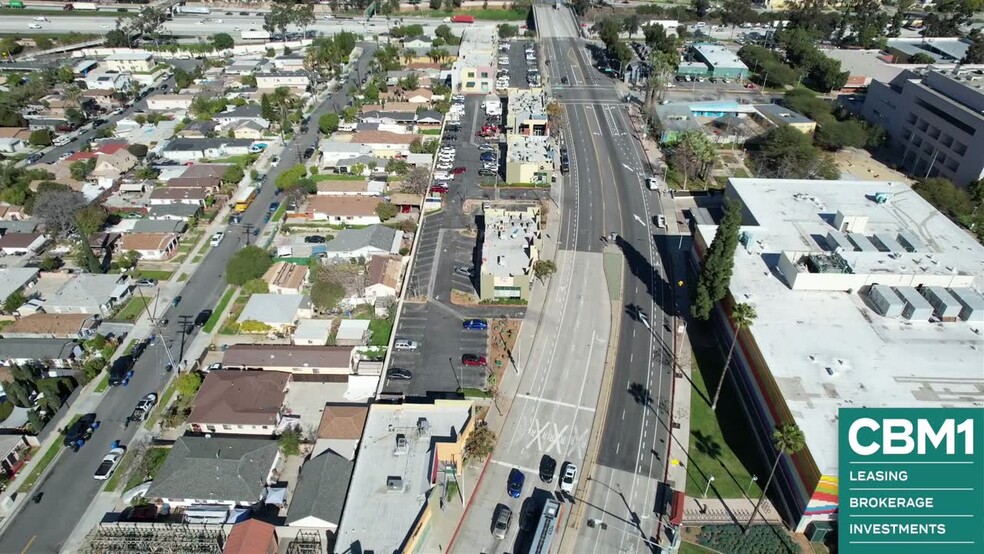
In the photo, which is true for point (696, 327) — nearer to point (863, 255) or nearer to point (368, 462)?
point (863, 255)

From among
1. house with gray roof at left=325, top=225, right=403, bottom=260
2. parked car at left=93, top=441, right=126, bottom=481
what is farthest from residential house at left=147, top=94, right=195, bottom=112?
parked car at left=93, top=441, right=126, bottom=481

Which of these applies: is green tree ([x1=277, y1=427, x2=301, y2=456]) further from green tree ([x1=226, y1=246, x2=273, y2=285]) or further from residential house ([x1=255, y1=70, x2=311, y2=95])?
residential house ([x1=255, y1=70, x2=311, y2=95])

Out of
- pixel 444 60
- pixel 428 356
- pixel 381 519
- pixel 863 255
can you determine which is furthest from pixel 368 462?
pixel 444 60

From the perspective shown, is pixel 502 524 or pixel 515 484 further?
pixel 515 484

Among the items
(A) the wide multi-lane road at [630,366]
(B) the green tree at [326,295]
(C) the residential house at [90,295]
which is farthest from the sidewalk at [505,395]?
(C) the residential house at [90,295]

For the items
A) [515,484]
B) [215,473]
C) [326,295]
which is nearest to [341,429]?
[215,473]

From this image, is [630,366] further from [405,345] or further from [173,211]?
[173,211]

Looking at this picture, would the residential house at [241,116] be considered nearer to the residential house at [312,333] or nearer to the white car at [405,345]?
the residential house at [312,333]
